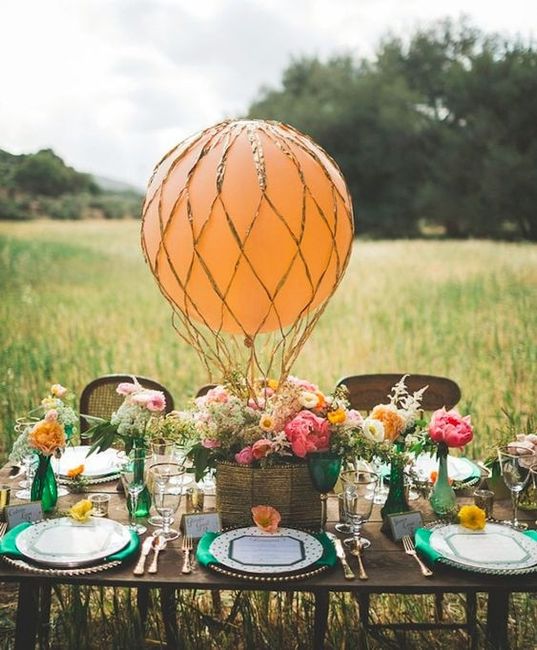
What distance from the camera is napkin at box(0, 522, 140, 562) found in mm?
1615

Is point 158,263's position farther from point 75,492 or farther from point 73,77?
point 73,77

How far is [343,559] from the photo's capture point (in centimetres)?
164

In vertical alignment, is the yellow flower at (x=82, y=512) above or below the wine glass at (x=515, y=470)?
below

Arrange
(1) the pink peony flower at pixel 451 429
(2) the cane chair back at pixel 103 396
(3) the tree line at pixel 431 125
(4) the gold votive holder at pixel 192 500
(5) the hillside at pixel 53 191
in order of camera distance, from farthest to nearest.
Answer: (3) the tree line at pixel 431 125 < (5) the hillside at pixel 53 191 < (2) the cane chair back at pixel 103 396 < (4) the gold votive holder at pixel 192 500 < (1) the pink peony flower at pixel 451 429

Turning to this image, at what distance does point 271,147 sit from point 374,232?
8491mm

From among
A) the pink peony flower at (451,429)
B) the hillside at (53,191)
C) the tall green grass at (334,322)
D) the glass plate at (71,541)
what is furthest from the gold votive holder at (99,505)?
the hillside at (53,191)

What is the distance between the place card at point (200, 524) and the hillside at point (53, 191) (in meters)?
5.03

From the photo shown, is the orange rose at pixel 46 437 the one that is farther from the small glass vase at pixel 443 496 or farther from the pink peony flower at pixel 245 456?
the small glass vase at pixel 443 496

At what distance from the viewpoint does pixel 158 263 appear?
1828mm

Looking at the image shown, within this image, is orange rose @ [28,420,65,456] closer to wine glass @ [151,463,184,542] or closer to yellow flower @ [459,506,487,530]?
wine glass @ [151,463,184,542]

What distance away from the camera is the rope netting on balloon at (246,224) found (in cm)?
170

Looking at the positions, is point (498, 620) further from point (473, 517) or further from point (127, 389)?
point (127, 389)

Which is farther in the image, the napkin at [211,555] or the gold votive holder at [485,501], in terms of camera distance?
the gold votive holder at [485,501]

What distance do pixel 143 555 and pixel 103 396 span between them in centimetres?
127
